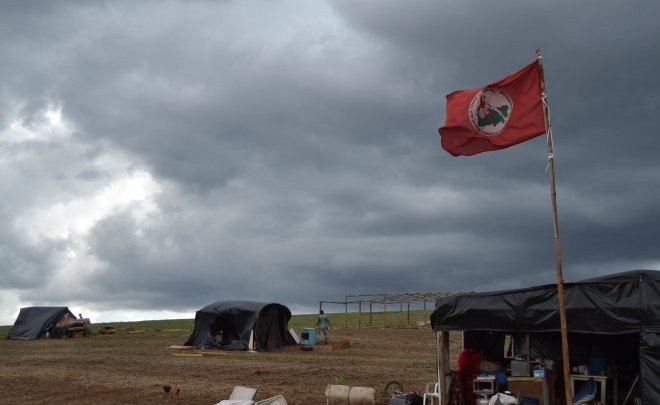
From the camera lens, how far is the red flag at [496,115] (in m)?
11.4

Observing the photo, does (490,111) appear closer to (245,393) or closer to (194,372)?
(245,393)

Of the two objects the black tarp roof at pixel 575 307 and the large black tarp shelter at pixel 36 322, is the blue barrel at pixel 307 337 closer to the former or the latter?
the large black tarp shelter at pixel 36 322

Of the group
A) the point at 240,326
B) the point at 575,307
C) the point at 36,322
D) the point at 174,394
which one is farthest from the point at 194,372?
the point at 36,322

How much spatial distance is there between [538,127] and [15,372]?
788 inches

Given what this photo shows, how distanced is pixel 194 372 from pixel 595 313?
47.2ft

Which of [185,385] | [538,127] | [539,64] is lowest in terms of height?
[185,385]

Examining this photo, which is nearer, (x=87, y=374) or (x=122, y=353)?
(x=87, y=374)

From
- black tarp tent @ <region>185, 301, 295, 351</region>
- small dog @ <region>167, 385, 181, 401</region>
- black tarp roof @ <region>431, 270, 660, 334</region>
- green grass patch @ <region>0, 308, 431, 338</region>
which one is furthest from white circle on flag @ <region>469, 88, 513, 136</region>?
green grass patch @ <region>0, 308, 431, 338</region>

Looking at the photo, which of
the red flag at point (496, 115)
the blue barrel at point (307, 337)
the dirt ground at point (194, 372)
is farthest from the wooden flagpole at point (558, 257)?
the blue barrel at point (307, 337)

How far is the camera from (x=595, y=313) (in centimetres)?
1191

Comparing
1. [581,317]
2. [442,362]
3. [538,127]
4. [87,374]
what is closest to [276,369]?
[87,374]

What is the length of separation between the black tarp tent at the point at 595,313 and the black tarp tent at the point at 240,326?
19.7 m

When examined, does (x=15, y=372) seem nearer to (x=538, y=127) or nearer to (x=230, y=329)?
(x=230, y=329)

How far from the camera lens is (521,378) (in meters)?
13.5
